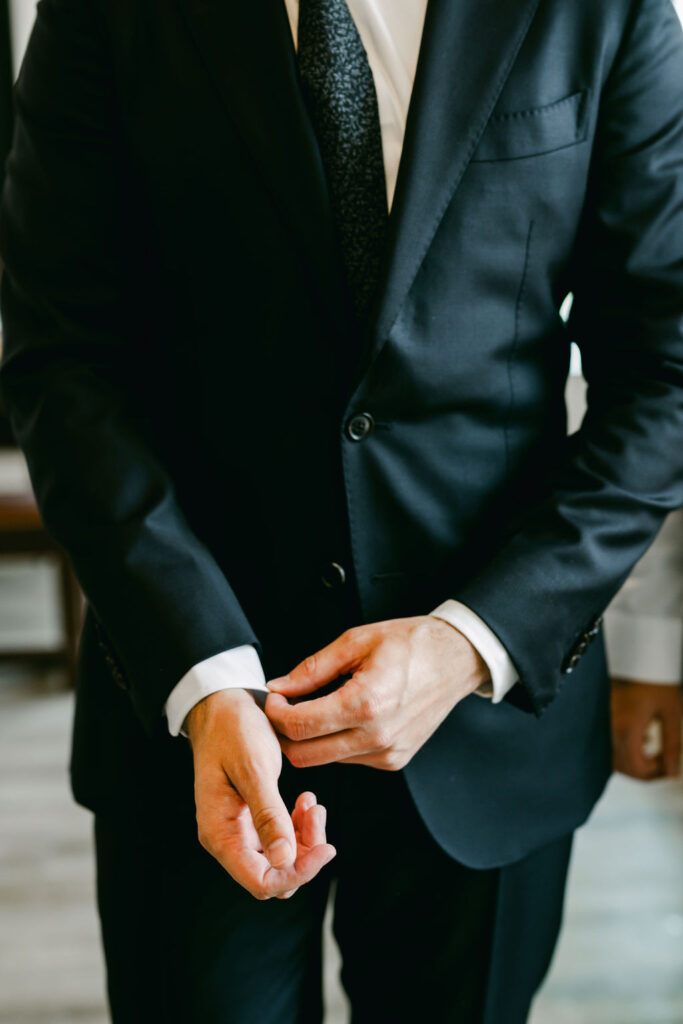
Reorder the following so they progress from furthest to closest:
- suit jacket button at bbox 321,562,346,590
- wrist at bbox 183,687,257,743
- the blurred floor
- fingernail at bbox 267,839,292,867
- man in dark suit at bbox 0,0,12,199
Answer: man in dark suit at bbox 0,0,12,199 → the blurred floor → suit jacket button at bbox 321,562,346,590 → wrist at bbox 183,687,257,743 → fingernail at bbox 267,839,292,867

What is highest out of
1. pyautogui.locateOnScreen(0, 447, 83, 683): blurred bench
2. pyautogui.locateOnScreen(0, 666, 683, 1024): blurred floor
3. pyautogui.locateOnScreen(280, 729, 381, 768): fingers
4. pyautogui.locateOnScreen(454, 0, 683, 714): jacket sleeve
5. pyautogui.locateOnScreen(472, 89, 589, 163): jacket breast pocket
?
pyautogui.locateOnScreen(472, 89, 589, 163): jacket breast pocket

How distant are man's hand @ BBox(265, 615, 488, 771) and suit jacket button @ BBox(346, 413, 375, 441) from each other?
169 mm

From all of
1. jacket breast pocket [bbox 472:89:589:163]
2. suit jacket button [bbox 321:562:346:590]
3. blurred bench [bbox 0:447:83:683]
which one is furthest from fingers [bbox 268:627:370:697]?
blurred bench [bbox 0:447:83:683]

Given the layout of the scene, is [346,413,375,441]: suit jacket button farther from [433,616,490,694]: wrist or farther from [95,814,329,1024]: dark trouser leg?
[95,814,329,1024]: dark trouser leg

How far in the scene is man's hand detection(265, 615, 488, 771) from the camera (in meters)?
0.75

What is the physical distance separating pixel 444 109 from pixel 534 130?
0.27 ft

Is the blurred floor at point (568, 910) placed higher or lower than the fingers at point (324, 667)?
lower

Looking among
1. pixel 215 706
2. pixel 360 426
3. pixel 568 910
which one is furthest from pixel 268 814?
pixel 568 910

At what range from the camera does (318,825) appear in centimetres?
70

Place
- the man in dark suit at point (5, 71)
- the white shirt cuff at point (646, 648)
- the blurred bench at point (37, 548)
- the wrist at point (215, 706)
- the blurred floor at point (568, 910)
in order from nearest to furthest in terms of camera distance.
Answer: the wrist at point (215, 706), the white shirt cuff at point (646, 648), the blurred floor at point (568, 910), the blurred bench at point (37, 548), the man in dark suit at point (5, 71)

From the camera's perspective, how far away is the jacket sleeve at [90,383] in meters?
0.83

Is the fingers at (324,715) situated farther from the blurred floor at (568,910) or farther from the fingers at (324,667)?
the blurred floor at (568,910)

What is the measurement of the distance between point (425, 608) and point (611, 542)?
0.19m

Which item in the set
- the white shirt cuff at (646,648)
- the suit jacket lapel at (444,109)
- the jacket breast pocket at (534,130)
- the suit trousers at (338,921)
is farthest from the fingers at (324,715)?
the white shirt cuff at (646,648)
